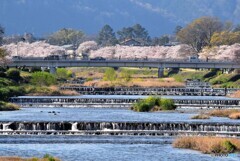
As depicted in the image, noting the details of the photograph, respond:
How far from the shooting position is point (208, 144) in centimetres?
6356

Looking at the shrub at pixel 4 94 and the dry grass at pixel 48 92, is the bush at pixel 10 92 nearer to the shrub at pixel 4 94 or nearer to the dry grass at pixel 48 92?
the shrub at pixel 4 94

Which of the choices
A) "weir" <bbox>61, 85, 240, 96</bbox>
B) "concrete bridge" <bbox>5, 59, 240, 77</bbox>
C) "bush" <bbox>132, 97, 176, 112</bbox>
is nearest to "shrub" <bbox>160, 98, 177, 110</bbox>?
"bush" <bbox>132, 97, 176, 112</bbox>

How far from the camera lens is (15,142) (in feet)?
229

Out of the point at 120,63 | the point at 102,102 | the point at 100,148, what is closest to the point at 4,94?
the point at 102,102

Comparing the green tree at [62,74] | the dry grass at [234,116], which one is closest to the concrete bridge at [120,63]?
the green tree at [62,74]

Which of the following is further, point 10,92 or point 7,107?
point 10,92

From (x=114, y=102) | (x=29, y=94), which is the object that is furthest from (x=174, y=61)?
(x=114, y=102)

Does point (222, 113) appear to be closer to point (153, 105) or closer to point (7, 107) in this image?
point (153, 105)

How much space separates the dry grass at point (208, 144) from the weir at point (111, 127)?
11.1 meters

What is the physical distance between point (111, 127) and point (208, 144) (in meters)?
17.4

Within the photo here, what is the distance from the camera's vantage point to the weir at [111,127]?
254ft

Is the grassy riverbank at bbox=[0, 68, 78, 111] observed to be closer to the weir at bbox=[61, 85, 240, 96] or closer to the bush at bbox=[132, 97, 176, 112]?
the weir at bbox=[61, 85, 240, 96]

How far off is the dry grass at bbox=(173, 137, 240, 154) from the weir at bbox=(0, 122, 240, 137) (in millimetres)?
11100

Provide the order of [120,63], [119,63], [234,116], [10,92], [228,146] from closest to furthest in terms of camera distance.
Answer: [228,146], [234,116], [10,92], [120,63], [119,63]
